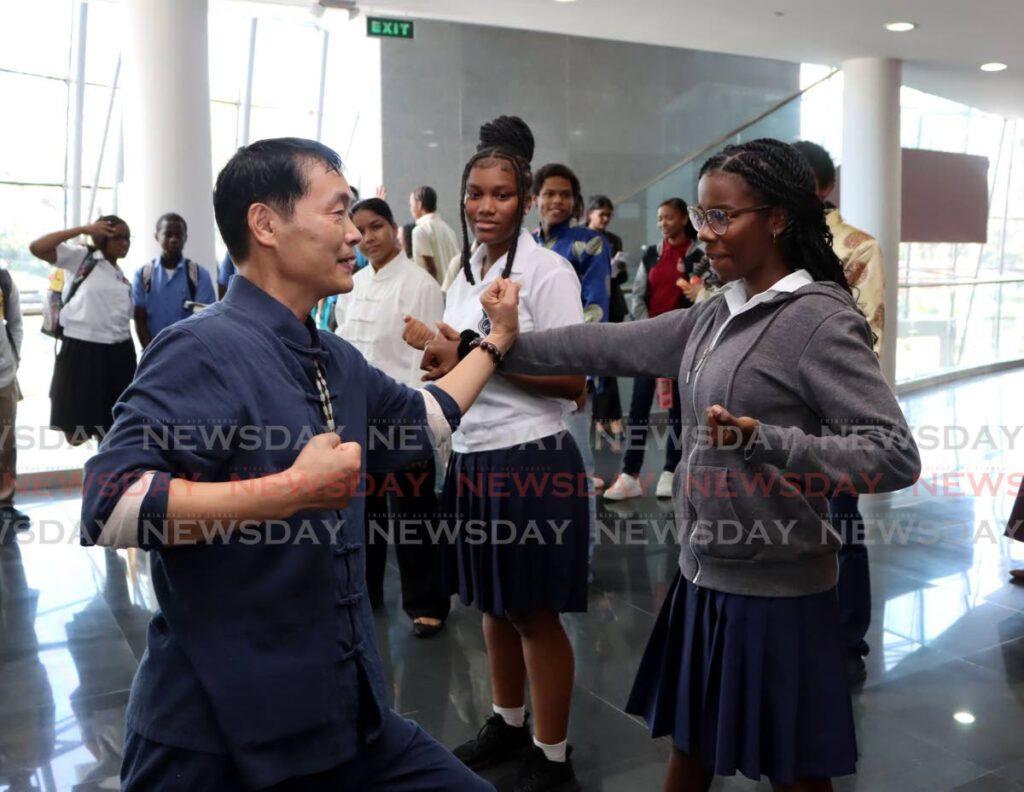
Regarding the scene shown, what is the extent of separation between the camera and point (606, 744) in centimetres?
272

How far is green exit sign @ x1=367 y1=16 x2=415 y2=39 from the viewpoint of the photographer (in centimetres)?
760

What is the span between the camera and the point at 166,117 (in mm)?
6078

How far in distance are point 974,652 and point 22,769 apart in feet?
10.1

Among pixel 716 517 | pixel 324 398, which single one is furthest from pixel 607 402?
pixel 324 398

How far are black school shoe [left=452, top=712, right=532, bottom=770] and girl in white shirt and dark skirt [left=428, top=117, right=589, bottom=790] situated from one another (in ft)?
0.55

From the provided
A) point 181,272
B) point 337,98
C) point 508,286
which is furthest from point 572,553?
point 337,98

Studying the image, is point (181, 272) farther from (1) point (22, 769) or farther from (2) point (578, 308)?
(2) point (578, 308)

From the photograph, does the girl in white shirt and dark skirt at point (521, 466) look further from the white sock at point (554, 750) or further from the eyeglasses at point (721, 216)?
the eyeglasses at point (721, 216)

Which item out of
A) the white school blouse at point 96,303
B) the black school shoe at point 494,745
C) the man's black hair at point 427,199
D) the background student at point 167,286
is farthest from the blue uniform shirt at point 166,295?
the black school shoe at point 494,745

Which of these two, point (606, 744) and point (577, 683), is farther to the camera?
point (577, 683)

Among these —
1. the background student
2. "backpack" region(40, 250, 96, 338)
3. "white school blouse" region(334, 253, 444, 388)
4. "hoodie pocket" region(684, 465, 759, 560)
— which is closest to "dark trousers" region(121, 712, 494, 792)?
"hoodie pocket" region(684, 465, 759, 560)

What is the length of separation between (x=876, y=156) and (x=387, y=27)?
4690mm

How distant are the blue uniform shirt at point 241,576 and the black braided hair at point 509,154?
102 centimetres

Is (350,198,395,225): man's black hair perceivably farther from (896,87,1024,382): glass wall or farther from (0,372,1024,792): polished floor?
(896,87,1024,382): glass wall
